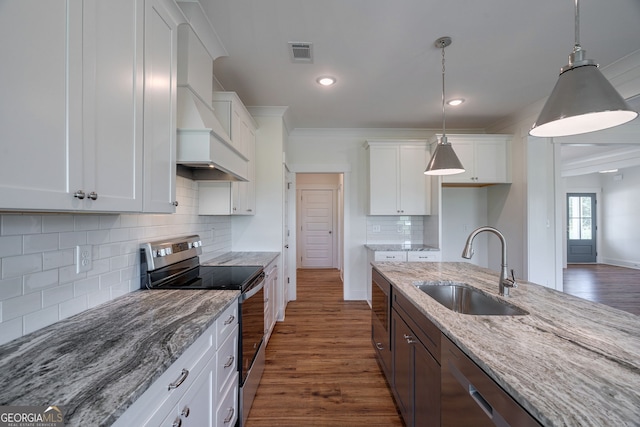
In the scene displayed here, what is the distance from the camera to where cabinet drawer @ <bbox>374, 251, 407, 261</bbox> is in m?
3.61

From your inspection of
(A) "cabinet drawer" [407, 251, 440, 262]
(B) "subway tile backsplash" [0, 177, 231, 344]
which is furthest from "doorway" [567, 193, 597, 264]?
→ (B) "subway tile backsplash" [0, 177, 231, 344]

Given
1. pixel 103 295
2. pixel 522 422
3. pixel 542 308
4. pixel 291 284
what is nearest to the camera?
pixel 522 422

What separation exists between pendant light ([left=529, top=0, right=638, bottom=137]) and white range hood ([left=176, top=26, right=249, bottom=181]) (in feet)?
5.65

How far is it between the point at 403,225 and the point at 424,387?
10.2 ft

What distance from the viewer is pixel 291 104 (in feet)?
10.9

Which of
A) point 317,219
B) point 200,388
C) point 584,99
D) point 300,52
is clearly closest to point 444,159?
point 584,99

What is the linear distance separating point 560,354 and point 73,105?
5.74 ft

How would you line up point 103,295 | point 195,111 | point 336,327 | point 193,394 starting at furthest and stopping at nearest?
1. point 336,327
2. point 195,111
3. point 103,295
4. point 193,394

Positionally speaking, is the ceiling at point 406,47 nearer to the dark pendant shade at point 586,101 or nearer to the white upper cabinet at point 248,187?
the white upper cabinet at point 248,187

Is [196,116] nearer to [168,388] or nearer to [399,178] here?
[168,388]

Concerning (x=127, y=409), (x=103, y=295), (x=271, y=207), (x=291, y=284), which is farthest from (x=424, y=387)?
(x=291, y=284)

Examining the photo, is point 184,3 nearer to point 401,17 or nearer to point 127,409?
point 401,17

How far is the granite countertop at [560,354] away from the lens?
0.62 m

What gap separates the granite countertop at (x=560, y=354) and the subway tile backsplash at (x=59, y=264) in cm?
160
